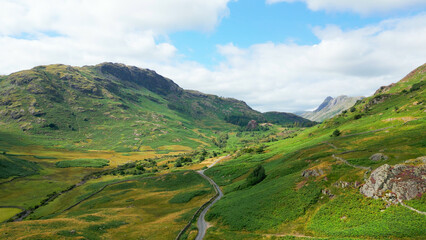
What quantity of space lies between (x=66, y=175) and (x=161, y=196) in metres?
117

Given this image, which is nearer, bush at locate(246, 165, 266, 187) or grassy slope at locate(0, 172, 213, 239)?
grassy slope at locate(0, 172, 213, 239)

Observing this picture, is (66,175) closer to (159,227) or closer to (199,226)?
(159,227)

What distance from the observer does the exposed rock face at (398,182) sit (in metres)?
34.6

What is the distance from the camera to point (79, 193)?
117 metres

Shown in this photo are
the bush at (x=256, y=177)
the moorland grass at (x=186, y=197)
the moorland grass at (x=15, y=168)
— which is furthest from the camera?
the moorland grass at (x=15, y=168)

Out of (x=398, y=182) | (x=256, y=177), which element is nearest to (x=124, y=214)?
(x=256, y=177)

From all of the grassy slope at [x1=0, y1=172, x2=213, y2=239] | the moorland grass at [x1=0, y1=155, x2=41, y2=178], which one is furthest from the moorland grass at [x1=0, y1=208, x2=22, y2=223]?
the moorland grass at [x1=0, y1=155, x2=41, y2=178]

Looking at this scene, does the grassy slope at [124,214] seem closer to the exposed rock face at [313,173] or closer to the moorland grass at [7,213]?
the moorland grass at [7,213]

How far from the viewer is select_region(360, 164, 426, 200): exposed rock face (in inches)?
1362

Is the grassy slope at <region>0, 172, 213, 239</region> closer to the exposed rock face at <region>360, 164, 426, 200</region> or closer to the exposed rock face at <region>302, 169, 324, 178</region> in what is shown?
the exposed rock face at <region>302, 169, 324, 178</region>

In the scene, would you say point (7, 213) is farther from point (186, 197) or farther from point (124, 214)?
point (186, 197)

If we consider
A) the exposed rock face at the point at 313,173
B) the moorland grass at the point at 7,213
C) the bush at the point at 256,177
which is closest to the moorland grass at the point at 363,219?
the exposed rock face at the point at 313,173

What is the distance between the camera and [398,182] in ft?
119

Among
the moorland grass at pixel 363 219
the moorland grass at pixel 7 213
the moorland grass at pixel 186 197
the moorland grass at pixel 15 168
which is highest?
the moorland grass at pixel 15 168
